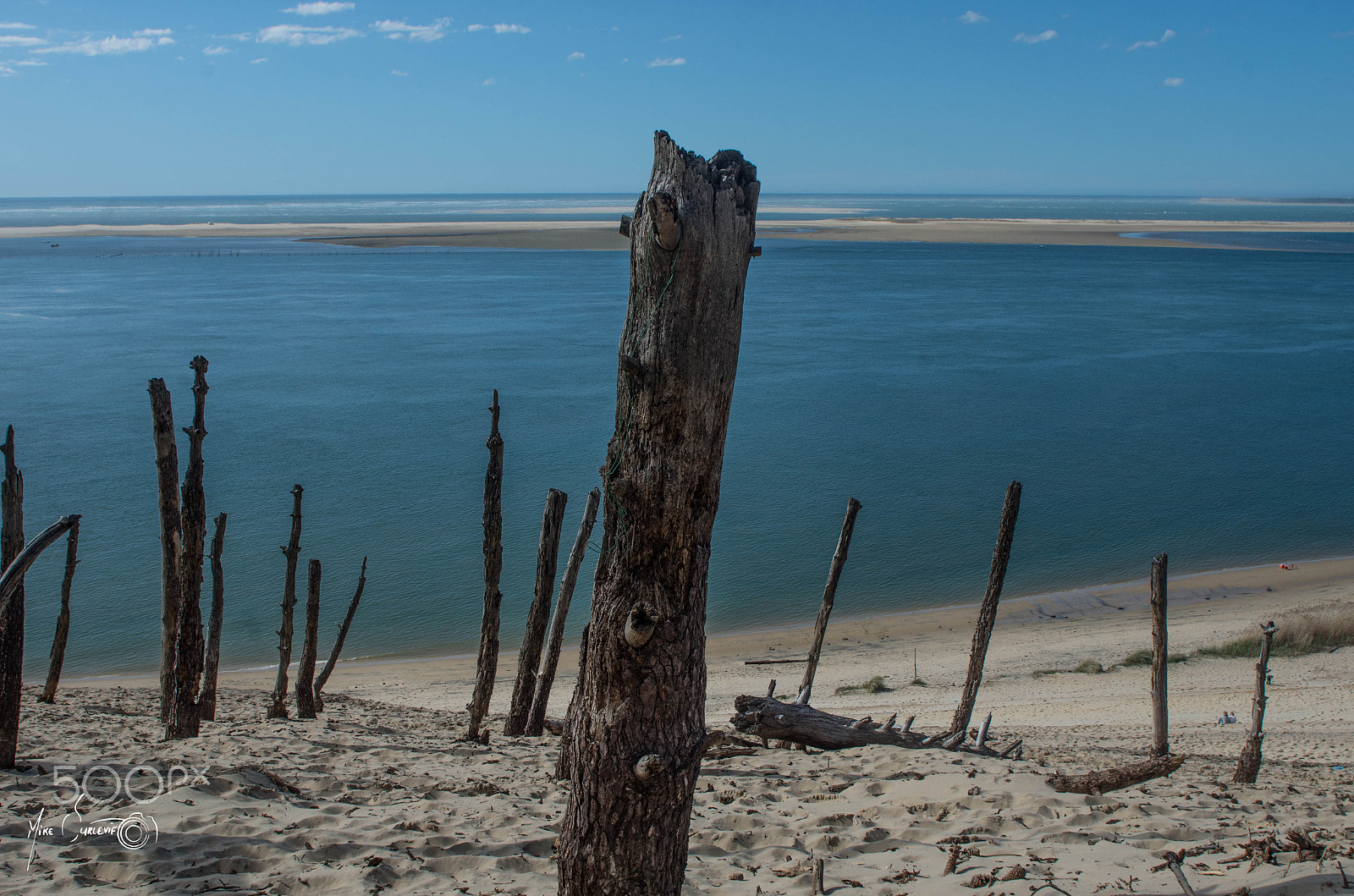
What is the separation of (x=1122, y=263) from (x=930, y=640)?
84314 millimetres

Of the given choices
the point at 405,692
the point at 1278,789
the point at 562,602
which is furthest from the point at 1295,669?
the point at 405,692

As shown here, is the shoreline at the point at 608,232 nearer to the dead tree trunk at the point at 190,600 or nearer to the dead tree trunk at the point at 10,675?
the dead tree trunk at the point at 190,600

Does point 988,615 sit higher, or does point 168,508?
point 168,508

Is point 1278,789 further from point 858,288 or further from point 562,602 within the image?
point 858,288

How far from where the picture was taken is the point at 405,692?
14297mm

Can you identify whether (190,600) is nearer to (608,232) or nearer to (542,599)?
(542,599)

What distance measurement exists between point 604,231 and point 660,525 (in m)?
128

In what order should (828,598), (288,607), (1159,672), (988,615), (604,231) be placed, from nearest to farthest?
(1159,672), (988,615), (288,607), (828,598), (604,231)

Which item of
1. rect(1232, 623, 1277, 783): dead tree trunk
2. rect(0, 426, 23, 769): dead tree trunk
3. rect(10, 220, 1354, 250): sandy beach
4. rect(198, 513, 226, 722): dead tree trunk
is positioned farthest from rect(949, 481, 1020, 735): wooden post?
rect(10, 220, 1354, 250): sandy beach

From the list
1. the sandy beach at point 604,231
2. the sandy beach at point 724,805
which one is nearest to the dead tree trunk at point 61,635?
the sandy beach at point 724,805

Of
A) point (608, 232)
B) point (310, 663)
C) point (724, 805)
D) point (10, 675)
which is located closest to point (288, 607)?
point (310, 663)

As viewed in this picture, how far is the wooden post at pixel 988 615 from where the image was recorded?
10.2 m

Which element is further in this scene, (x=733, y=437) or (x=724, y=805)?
(x=733, y=437)

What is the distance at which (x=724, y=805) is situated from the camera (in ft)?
22.3
